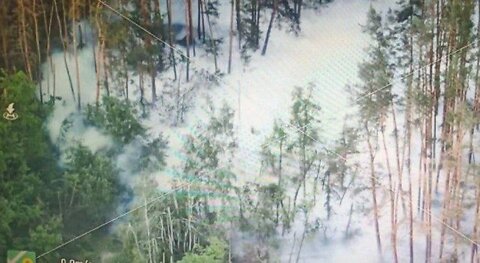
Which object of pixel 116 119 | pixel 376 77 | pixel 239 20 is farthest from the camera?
pixel 116 119

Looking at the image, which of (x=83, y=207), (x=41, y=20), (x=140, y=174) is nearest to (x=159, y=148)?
(x=140, y=174)

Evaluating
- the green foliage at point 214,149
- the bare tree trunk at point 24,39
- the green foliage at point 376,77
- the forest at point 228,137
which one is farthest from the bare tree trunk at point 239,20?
the bare tree trunk at point 24,39

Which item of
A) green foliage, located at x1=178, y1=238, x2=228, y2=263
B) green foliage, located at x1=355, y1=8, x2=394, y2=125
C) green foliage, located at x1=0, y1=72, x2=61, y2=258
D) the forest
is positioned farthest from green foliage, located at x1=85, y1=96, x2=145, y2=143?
green foliage, located at x1=355, y1=8, x2=394, y2=125

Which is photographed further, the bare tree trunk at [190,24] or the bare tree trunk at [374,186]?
the bare tree trunk at [190,24]

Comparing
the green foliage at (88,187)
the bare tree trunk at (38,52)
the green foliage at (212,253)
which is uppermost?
the bare tree trunk at (38,52)

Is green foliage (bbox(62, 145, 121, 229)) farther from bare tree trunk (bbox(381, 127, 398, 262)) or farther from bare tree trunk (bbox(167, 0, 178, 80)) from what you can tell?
bare tree trunk (bbox(381, 127, 398, 262))

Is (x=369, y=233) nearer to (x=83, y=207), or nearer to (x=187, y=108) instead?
(x=187, y=108)

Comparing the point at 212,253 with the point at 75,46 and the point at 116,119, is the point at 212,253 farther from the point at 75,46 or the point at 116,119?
the point at 75,46

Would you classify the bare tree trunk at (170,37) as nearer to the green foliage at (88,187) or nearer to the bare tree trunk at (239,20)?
the bare tree trunk at (239,20)

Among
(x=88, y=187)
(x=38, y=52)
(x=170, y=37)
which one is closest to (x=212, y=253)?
(x=88, y=187)
